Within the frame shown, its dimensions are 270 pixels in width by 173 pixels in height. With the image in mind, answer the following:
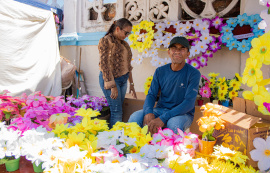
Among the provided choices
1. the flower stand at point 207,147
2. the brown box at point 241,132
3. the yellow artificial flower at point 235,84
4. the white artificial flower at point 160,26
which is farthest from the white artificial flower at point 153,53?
the flower stand at point 207,147

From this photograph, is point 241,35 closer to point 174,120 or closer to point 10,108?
point 174,120

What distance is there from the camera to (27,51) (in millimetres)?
4066

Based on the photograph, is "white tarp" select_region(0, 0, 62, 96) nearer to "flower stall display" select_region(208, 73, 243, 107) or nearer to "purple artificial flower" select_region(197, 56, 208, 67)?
"purple artificial flower" select_region(197, 56, 208, 67)

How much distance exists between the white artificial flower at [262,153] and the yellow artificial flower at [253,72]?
0.30 metres

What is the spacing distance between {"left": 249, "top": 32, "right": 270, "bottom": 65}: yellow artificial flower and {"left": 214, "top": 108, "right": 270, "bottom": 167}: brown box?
1.19 feet

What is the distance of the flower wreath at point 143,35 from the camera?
11.1 feet

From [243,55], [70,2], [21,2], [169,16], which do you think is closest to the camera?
[243,55]

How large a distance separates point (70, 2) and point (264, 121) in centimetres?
466

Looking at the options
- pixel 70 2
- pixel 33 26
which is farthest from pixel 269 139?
pixel 70 2

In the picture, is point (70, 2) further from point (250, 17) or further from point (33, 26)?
point (250, 17)

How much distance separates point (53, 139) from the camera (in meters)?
1.02

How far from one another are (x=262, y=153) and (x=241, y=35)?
90.7 inches

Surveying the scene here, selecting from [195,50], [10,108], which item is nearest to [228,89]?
[195,50]

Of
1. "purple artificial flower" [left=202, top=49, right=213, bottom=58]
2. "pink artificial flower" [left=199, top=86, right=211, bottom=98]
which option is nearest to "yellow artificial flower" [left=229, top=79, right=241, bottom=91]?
"pink artificial flower" [left=199, top=86, right=211, bottom=98]
